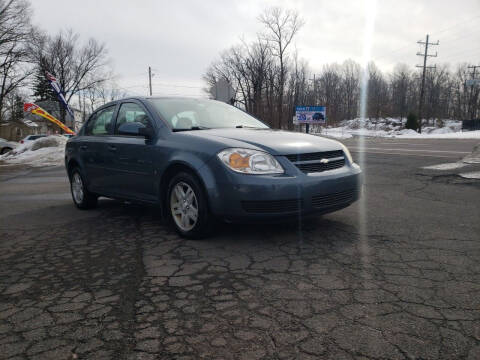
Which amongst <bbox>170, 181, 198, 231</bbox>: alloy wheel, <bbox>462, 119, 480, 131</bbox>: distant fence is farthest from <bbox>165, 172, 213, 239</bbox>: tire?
<bbox>462, 119, 480, 131</bbox>: distant fence

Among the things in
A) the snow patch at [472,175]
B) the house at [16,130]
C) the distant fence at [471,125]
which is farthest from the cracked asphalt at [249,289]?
the house at [16,130]

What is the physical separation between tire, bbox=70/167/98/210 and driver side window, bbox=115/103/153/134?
1.21 m

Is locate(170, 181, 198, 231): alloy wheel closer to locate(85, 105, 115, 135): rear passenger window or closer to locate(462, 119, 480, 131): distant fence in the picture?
locate(85, 105, 115, 135): rear passenger window

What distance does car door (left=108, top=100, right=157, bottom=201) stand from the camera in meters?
4.29

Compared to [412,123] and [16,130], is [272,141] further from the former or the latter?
[16,130]

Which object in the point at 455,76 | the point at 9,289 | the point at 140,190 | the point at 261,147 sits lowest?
the point at 9,289

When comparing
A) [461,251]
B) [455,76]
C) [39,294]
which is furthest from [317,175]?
[455,76]

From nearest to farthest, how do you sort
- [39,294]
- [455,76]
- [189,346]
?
[189,346] → [39,294] → [455,76]

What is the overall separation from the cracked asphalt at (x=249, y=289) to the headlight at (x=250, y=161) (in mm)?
A: 711

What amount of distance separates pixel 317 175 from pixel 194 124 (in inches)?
62.6

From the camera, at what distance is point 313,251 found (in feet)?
11.1

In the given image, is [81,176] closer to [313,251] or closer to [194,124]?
[194,124]

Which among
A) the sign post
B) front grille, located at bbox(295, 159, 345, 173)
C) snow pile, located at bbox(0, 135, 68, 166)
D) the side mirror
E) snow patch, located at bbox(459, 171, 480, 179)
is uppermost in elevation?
the sign post

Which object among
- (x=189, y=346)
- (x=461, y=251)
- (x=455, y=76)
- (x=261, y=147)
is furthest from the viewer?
(x=455, y=76)
